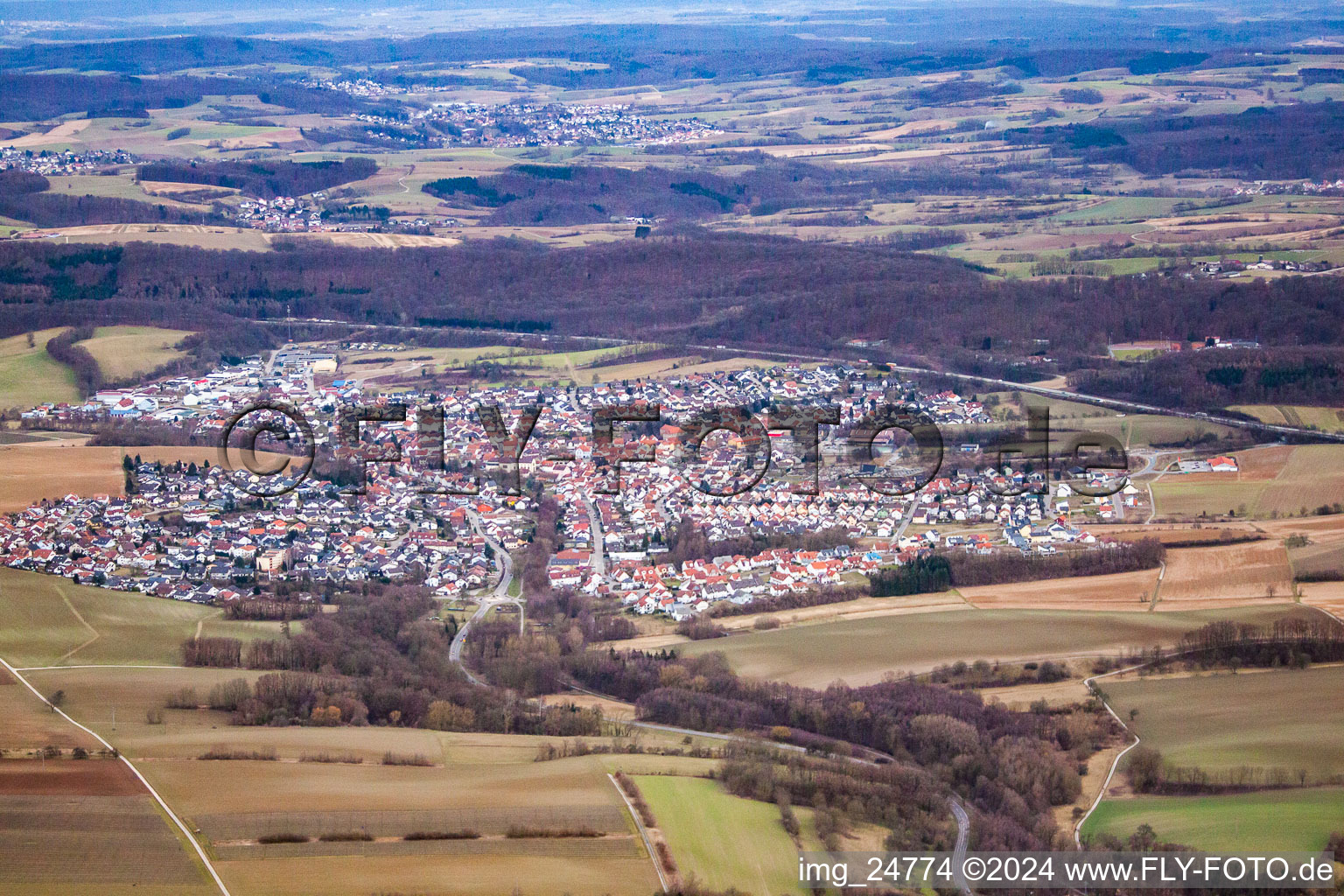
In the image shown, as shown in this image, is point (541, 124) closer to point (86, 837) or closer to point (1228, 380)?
point (1228, 380)

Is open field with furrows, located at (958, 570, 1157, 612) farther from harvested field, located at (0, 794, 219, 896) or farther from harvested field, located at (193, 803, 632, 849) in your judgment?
harvested field, located at (0, 794, 219, 896)

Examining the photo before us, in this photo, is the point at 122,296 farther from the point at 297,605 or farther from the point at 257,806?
the point at 257,806

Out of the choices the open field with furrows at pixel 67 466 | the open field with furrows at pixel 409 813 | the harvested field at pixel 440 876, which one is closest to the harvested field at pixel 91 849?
the open field with furrows at pixel 409 813

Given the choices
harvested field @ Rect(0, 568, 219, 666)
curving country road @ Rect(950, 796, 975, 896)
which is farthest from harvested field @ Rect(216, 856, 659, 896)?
harvested field @ Rect(0, 568, 219, 666)

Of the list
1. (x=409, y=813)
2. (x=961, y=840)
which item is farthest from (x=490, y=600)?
(x=961, y=840)

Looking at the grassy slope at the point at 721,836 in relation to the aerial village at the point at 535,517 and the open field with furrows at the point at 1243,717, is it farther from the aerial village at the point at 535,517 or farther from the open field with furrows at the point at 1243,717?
the aerial village at the point at 535,517
